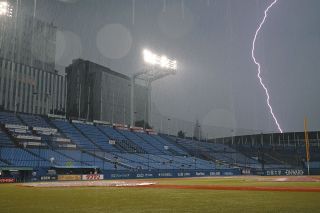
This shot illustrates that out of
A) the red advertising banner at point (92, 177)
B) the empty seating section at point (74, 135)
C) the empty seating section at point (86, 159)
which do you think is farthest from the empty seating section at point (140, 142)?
the red advertising banner at point (92, 177)

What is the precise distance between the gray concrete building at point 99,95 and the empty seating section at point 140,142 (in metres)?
49.0

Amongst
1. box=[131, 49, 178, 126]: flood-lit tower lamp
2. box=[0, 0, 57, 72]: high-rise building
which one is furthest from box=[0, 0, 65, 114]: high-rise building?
box=[131, 49, 178, 126]: flood-lit tower lamp

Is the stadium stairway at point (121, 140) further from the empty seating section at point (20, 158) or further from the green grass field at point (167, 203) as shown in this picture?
the green grass field at point (167, 203)

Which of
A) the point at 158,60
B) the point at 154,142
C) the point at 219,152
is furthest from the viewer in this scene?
the point at 219,152

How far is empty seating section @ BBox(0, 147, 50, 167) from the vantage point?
41844 millimetres

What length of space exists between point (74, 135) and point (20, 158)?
16.3 meters

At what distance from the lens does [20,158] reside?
43.2 meters

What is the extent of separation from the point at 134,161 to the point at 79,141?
32.2 feet

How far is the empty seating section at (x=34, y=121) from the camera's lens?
187ft

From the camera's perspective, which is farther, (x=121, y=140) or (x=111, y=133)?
(x=111, y=133)

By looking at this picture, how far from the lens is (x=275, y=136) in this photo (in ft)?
343

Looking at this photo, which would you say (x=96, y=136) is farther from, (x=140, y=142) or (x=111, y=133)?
(x=140, y=142)

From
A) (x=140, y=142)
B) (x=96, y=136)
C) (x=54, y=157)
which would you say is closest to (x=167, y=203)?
(x=54, y=157)

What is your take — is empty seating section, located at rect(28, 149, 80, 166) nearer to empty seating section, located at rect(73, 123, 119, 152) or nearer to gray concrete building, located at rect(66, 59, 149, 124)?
empty seating section, located at rect(73, 123, 119, 152)
